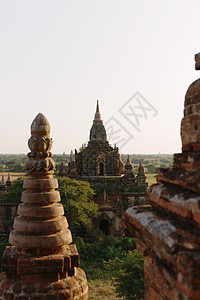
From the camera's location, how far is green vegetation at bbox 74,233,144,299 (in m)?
14.3

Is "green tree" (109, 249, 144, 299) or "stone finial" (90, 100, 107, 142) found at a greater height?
"stone finial" (90, 100, 107, 142)

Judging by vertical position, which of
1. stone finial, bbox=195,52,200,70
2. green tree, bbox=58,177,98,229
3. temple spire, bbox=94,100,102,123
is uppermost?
temple spire, bbox=94,100,102,123

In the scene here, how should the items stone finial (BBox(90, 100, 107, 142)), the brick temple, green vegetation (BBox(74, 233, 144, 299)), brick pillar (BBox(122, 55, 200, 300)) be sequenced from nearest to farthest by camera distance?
1. brick pillar (BBox(122, 55, 200, 300))
2. green vegetation (BBox(74, 233, 144, 299))
3. the brick temple
4. stone finial (BBox(90, 100, 107, 142))

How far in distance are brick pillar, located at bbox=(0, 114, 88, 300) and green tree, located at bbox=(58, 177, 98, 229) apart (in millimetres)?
16546

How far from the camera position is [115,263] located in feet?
54.0

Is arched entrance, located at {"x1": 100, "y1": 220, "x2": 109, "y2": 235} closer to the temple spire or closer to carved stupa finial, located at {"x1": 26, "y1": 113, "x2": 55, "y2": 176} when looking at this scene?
the temple spire

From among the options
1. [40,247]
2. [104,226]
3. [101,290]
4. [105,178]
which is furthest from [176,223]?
[104,226]

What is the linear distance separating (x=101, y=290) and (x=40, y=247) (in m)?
14.0

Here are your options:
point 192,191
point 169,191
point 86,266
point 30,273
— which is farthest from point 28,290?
point 86,266

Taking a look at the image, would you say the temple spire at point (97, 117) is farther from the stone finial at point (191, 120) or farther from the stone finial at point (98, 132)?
the stone finial at point (191, 120)

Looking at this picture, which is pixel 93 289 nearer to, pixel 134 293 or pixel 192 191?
pixel 134 293

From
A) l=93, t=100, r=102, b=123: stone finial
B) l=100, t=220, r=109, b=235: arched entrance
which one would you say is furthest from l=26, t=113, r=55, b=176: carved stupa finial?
l=93, t=100, r=102, b=123: stone finial

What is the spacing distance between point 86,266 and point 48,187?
16372 millimetres

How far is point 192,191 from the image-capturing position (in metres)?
2.59
